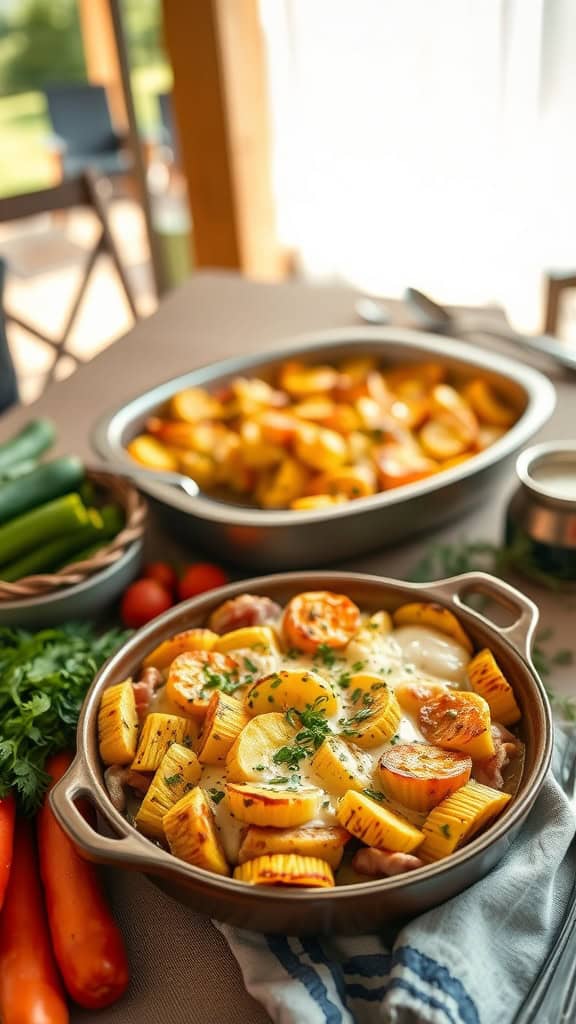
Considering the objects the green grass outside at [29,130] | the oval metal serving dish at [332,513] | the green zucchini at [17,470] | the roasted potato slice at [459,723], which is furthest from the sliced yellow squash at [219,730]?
the green grass outside at [29,130]

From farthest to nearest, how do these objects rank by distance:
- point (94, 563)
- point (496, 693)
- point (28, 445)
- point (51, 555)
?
1. point (28, 445)
2. point (51, 555)
3. point (94, 563)
4. point (496, 693)

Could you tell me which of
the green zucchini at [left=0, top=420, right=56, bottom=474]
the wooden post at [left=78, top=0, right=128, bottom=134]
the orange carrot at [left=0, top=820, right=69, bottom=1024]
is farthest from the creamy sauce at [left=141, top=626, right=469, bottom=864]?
the wooden post at [left=78, top=0, right=128, bottom=134]

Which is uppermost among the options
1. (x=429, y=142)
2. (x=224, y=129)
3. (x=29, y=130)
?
(x=224, y=129)

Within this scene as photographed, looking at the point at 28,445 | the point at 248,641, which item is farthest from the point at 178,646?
the point at 28,445

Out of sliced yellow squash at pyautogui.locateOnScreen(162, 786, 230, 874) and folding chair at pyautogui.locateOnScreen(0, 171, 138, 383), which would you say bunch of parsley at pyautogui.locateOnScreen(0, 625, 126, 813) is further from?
folding chair at pyautogui.locateOnScreen(0, 171, 138, 383)

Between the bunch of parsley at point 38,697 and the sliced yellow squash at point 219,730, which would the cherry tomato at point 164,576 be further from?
the sliced yellow squash at point 219,730

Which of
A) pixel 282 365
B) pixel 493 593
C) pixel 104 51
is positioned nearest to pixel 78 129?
pixel 104 51

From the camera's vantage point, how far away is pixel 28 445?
5.86 ft

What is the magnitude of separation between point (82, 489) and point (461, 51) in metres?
2.96

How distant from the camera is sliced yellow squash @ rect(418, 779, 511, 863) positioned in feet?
3.05

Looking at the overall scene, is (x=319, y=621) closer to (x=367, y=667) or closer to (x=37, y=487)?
(x=367, y=667)

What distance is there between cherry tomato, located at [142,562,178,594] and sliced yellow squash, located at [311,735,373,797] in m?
0.58

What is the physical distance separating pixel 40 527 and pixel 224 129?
10.2 feet

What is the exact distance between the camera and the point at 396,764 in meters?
1.00
